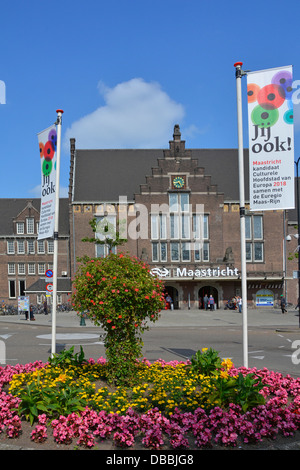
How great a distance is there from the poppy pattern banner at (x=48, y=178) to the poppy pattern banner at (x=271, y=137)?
202 inches

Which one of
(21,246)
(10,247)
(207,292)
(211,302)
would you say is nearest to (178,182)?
(207,292)

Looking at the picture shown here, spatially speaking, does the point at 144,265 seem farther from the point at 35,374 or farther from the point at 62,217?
the point at 62,217

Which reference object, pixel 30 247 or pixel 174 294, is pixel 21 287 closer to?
pixel 30 247

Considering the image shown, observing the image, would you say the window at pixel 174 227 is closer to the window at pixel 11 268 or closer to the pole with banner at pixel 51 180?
the window at pixel 11 268

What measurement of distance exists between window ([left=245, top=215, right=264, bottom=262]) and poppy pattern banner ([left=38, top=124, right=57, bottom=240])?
1518 inches

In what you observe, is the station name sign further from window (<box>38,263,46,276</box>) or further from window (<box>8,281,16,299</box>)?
window (<box>8,281,16,299</box>)

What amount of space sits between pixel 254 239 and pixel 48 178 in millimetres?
39242

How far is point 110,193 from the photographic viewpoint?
50.0 meters

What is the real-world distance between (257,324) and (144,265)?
70.0 feet

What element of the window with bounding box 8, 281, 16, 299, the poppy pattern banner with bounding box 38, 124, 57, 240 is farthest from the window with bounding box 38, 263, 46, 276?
the poppy pattern banner with bounding box 38, 124, 57, 240

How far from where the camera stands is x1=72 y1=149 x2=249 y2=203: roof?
49.9 metres

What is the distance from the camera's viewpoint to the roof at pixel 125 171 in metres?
49.9

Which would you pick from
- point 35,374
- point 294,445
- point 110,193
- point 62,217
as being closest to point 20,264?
point 62,217

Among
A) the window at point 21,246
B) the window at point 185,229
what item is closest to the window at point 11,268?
the window at point 21,246
